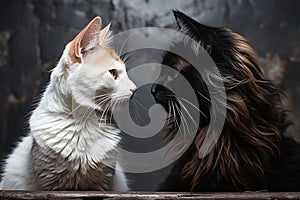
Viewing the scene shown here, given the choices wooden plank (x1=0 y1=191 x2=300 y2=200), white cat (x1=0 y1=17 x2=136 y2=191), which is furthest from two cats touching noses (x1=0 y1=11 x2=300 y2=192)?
wooden plank (x1=0 y1=191 x2=300 y2=200)

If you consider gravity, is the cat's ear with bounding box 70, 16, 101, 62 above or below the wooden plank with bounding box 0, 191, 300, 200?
above

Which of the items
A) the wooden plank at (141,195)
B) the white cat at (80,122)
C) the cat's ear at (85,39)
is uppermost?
the cat's ear at (85,39)

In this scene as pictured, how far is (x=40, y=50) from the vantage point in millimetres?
1289

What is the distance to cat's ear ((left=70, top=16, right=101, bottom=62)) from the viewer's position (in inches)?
38.6

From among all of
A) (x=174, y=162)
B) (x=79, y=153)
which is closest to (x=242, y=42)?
(x=174, y=162)

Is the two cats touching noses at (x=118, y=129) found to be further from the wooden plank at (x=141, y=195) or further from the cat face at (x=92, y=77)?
the wooden plank at (x=141, y=195)

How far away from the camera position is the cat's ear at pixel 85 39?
0.98 m

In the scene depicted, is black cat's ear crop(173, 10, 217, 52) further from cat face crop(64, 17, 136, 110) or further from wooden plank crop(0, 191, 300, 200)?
wooden plank crop(0, 191, 300, 200)

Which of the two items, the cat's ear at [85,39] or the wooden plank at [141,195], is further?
the cat's ear at [85,39]

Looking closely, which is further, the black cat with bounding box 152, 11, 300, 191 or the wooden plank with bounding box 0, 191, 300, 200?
the black cat with bounding box 152, 11, 300, 191

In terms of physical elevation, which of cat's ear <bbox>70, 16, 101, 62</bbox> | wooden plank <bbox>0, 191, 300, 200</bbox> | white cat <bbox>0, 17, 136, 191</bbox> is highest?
cat's ear <bbox>70, 16, 101, 62</bbox>

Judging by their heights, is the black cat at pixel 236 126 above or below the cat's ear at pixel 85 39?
below

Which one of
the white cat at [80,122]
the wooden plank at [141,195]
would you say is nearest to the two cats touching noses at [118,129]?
the white cat at [80,122]

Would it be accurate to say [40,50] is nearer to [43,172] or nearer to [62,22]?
[62,22]
